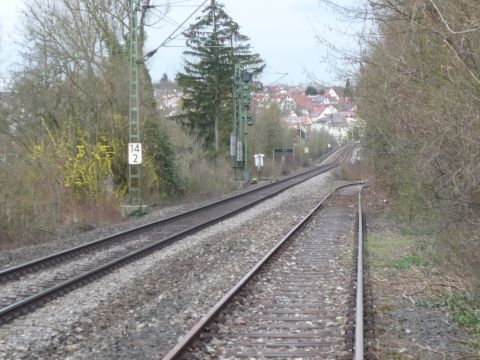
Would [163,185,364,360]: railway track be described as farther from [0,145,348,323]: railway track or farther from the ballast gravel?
[0,145,348,323]: railway track

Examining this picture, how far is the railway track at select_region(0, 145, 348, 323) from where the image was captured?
941cm

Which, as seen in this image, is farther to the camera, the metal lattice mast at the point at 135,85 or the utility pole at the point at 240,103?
the utility pole at the point at 240,103

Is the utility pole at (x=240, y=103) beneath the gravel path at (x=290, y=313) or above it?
above

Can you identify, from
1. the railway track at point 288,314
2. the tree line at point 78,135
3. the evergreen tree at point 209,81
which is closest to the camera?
the railway track at point 288,314

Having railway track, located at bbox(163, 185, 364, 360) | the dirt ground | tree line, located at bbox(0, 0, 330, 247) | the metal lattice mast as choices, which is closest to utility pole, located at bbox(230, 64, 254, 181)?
tree line, located at bbox(0, 0, 330, 247)

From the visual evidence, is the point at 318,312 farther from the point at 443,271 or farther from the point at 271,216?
the point at 271,216

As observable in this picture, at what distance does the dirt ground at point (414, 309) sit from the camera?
6.90 meters

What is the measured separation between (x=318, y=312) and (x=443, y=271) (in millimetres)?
2309

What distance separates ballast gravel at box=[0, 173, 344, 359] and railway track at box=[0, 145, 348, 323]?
0.73 ft

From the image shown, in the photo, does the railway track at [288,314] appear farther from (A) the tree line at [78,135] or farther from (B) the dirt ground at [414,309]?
(A) the tree line at [78,135]

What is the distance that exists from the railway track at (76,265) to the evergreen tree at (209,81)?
93.0ft

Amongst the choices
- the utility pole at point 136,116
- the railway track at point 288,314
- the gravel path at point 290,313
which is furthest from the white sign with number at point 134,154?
the railway track at point 288,314

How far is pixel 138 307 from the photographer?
29.3ft

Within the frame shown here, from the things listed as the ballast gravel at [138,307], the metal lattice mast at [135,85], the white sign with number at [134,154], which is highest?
the metal lattice mast at [135,85]
